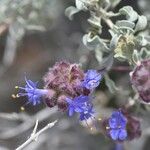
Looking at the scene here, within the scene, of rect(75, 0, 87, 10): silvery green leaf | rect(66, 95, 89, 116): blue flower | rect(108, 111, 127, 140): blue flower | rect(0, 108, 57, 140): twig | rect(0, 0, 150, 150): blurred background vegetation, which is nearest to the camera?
rect(66, 95, 89, 116): blue flower

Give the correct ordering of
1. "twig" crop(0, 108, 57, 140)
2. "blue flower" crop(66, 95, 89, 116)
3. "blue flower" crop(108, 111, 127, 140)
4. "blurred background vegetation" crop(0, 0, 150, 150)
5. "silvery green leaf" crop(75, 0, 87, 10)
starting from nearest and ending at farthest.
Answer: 1. "blue flower" crop(66, 95, 89, 116)
2. "blue flower" crop(108, 111, 127, 140)
3. "silvery green leaf" crop(75, 0, 87, 10)
4. "blurred background vegetation" crop(0, 0, 150, 150)
5. "twig" crop(0, 108, 57, 140)

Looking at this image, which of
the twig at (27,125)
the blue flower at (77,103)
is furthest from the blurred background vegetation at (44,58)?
the blue flower at (77,103)

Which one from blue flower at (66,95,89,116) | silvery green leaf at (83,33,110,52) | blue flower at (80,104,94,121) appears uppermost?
silvery green leaf at (83,33,110,52)

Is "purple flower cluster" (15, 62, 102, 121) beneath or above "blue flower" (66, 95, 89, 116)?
above

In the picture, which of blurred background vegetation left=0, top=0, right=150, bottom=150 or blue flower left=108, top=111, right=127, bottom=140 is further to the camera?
A: blurred background vegetation left=0, top=0, right=150, bottom=150

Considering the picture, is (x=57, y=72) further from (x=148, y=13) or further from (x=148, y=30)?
(x=148, y=13)

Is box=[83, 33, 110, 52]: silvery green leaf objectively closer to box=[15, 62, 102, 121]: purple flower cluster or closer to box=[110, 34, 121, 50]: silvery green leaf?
box=[110, 34, 121, 50]: silvery green leaf

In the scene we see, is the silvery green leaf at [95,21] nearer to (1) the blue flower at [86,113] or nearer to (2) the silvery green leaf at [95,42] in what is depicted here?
(2) the silvery green leaf at [95,42]

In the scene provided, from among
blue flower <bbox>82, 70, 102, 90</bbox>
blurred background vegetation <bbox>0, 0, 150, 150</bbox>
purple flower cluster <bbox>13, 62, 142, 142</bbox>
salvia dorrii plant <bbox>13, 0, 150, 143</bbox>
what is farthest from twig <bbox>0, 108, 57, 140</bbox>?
blue flower <bbox>82, 70, 102, 90</bbox>
